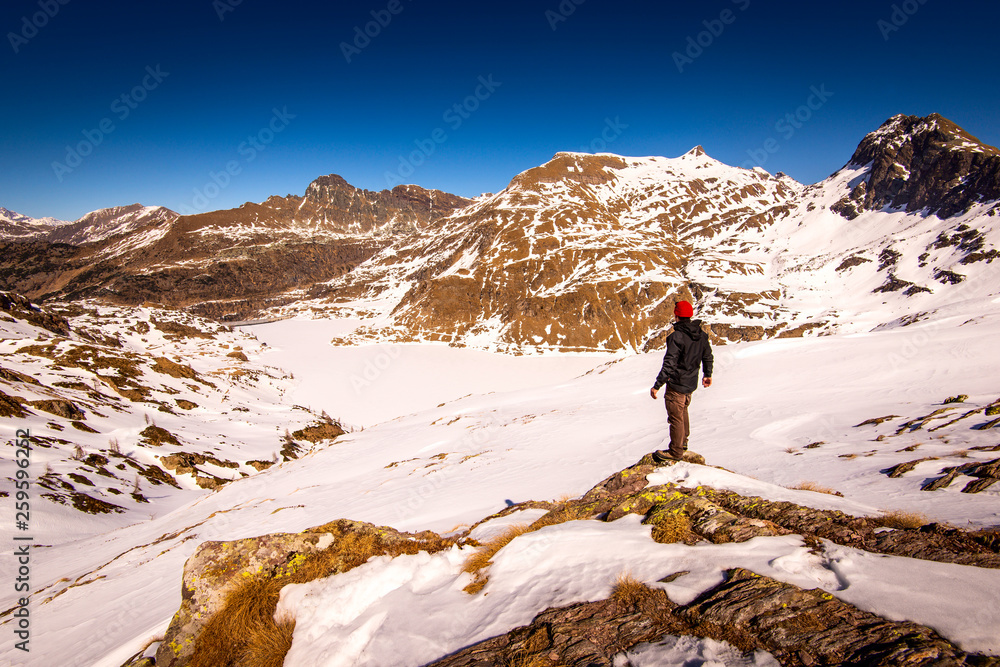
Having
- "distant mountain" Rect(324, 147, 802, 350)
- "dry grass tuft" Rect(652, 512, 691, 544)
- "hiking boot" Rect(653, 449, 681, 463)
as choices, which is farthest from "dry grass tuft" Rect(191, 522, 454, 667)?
"distant mountain" Rect(324, 147, 802, 350)

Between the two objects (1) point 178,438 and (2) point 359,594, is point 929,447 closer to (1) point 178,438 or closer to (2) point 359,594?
(2) point 359,594

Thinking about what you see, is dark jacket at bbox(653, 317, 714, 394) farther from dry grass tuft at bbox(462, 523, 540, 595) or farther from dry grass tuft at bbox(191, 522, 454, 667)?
dry grass tuft at bbox(191, 522, 454, 667)

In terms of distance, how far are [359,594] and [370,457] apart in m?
16.6

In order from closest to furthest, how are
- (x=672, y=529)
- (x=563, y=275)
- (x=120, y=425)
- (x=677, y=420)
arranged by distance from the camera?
1. (x=672, y=529)
2. (x=677, y=420)
3. (x=120, y=425)
4. (x=563, y=275)

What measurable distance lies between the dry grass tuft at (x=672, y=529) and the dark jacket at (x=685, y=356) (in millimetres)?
2623

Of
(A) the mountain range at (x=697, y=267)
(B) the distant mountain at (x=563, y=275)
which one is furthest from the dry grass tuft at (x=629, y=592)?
(B) the distant mountain at (x=563, y=275)

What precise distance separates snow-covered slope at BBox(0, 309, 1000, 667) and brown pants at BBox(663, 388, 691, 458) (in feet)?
1.92

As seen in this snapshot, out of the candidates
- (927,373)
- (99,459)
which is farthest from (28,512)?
(927,373)

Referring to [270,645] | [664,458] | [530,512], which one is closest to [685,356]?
[664,458]

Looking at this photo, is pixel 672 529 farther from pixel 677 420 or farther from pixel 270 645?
pixel 270 645

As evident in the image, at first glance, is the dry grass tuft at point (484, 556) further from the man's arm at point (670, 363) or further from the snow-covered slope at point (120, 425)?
the snow-covered slope at point (120, 425)

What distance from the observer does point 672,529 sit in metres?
5.15

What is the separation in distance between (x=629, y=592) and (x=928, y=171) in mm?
190309

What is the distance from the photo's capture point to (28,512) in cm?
1579
